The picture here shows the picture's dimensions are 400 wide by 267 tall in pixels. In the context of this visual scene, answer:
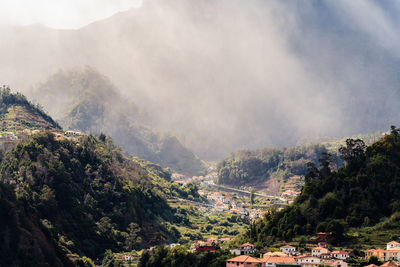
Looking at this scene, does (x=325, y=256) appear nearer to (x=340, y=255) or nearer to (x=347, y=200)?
(x=340, y=255)

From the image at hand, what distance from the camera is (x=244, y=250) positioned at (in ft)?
313

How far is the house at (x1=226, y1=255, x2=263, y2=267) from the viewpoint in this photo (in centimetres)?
8300

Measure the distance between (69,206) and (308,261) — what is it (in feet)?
176

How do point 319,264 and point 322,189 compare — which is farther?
point 322,189

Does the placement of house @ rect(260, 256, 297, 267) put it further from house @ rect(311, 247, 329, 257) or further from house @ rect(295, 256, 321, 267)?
house @ rect(311, 247, 329, 257)

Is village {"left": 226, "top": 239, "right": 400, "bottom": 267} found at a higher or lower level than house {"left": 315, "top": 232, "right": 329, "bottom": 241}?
lower

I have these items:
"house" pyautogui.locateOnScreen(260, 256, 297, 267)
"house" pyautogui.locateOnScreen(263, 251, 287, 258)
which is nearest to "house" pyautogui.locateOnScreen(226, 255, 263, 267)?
"house" pyautogui.locateOnScreen(260, 256, 297, 267)

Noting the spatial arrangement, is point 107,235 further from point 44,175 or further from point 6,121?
point 6,121

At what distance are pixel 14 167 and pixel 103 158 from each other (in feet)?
115

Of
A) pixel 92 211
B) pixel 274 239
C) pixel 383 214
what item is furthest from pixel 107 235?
pixel 383 214

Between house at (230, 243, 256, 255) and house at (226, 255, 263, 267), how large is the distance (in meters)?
8.08

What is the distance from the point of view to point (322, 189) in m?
114

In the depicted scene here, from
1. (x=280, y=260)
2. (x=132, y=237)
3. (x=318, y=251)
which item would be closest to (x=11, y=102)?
(x=132, y=237)

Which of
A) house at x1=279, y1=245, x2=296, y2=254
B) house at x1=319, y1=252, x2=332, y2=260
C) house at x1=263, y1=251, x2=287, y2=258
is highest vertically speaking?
house at x1=279, y1=245, x2=296, y2=254
